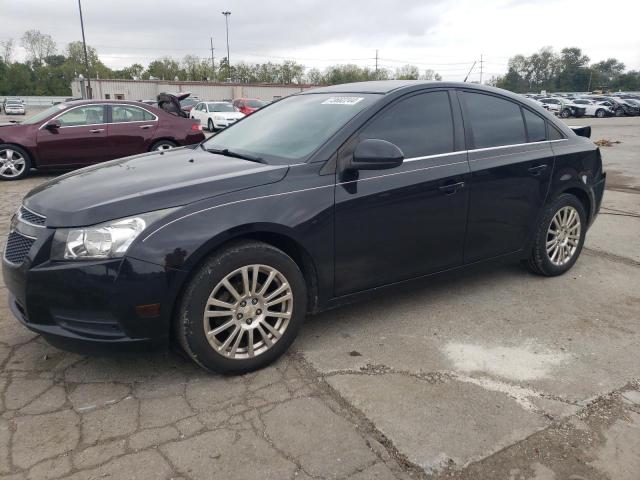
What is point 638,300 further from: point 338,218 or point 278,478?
point 278,478

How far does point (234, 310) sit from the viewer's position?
2.86 m

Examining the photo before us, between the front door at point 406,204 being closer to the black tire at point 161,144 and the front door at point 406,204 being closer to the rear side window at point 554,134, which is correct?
the rear side window at point 554,134

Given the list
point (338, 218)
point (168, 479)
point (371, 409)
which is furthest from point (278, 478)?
point (338, 218)

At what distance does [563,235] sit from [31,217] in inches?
163

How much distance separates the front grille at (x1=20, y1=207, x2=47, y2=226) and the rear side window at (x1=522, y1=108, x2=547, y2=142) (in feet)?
11.9

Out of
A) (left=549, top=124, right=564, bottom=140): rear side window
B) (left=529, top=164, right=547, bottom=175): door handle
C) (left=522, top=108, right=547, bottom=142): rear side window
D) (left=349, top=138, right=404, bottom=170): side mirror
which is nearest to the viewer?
(left=349, top=138, right=404, bottom=170): side mirror

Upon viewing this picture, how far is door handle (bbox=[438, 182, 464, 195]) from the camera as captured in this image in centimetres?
359

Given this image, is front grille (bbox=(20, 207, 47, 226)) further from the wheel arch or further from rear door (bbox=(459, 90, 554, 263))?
the wheel arch

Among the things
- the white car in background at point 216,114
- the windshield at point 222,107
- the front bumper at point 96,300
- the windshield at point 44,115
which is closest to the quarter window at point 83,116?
the windshield at point 44,115

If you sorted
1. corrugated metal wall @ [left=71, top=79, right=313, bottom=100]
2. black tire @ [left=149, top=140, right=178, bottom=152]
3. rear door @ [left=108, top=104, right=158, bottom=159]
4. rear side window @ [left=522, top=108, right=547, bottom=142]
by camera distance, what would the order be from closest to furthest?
rear side window @ [left=522, top=108, right=547, bottom=142] → rear door @ [left=108, top=104, right=158, bottom=159] → black tire @ [left=149, top=140, right=178, bottom=152] → corrugated metal wall @ [left=71, top=79, right=313, bottom=100]

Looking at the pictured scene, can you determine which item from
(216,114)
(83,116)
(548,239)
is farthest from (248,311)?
(216,114)

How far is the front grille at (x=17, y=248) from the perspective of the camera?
2.74 metres

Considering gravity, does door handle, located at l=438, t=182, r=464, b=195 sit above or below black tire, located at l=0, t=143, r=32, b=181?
above

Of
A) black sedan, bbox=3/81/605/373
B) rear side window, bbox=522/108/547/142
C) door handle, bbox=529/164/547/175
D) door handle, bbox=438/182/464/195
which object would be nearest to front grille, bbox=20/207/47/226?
black sedan, bbox=3/81/605/373
